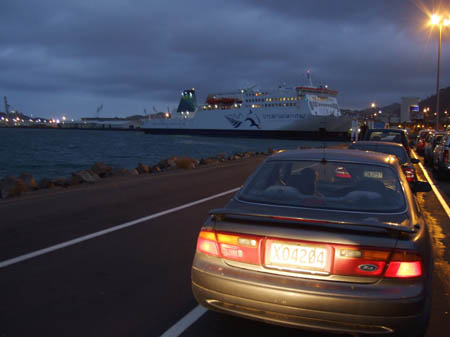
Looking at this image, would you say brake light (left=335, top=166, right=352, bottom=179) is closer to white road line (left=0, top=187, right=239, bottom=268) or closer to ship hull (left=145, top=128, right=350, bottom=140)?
white road line (left=0, top=187, right=239, bottom=268)

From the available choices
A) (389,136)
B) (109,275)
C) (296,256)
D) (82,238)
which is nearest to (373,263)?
(296,256)

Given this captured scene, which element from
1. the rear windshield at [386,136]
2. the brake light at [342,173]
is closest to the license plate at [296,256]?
the brake light at [342,173]

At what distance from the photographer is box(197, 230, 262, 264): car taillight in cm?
289

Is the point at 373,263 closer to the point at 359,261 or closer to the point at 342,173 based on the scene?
the point at 359,261

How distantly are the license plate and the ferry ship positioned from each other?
76.1 metres

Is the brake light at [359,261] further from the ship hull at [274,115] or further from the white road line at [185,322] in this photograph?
the ship hull at [274,115]

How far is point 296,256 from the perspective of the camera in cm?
279

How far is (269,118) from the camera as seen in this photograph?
83312 mm

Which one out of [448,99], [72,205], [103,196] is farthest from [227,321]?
[448,99]

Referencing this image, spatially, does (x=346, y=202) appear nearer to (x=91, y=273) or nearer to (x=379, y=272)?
(x=379, y=272)

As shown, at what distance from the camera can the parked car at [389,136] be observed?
1504cm

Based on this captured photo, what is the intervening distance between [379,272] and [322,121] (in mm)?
77445

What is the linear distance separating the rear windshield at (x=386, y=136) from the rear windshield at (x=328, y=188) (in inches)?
467

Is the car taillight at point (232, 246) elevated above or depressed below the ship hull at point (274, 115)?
below
